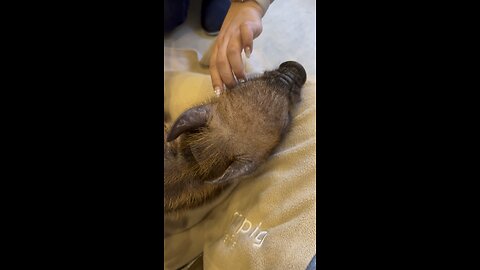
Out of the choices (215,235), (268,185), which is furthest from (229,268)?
(268,185)

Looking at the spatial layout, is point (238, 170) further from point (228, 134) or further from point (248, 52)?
point (248, 52)

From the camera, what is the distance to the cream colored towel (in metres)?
0.79

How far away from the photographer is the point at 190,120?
804 millimetres

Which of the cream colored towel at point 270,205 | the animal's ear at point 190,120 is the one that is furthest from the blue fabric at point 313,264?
the animal's ear at point 190,120

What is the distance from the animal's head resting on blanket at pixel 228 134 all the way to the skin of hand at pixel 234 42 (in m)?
0.03

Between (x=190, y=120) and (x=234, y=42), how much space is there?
7.0 inches

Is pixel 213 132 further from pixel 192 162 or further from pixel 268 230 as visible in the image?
pixel 268 230

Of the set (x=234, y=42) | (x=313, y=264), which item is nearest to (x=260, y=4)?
(x=234, y=42)

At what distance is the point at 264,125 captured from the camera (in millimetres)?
822

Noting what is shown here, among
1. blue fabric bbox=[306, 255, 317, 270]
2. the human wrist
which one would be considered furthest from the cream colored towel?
the human wrist

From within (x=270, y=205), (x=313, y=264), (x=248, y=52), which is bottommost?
(x=313, y=264)

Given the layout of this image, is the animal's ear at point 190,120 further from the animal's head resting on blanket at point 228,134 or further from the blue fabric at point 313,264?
the blue fabric at point 313,264

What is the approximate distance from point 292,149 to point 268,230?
17 centimetres

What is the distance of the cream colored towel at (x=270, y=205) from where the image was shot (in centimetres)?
79
